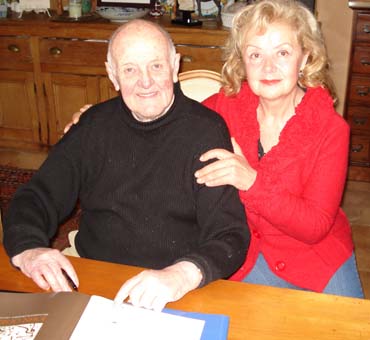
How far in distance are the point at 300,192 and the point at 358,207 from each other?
182cm

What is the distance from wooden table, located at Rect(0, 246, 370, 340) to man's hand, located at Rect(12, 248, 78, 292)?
0.08 ft

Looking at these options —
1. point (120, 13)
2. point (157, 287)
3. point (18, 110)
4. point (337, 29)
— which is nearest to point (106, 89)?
point (120, 13)

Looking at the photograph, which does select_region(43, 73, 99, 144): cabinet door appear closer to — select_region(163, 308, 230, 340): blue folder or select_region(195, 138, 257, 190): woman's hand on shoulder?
select_region(195, 138, 257, 190): woman's hand on shoulder

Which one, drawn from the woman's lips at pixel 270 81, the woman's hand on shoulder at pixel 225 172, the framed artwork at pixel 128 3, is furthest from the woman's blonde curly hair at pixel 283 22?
the framed artwork at pixel 128 3

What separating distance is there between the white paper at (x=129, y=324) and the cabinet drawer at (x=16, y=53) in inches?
109

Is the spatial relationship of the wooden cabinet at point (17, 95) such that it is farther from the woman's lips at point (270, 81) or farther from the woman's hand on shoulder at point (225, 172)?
the woman's hand on shoulder at point (225, 172)

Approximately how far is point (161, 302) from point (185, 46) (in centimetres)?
236

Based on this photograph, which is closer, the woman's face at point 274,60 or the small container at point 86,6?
the woman's face at point 274,60

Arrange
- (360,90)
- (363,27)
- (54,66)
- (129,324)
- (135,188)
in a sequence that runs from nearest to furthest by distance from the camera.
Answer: (129,324), (135,188), (363,27), (360,90), (54,66)

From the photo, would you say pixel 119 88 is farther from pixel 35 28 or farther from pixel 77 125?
pixel 35 28

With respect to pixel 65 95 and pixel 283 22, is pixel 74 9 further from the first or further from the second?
pixel 283 22

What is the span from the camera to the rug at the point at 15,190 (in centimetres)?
284

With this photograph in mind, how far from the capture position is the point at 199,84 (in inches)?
70.4

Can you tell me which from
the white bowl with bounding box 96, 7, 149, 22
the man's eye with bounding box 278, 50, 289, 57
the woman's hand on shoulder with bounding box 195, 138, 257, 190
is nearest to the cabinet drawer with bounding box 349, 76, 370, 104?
the white bowl with bounding box 96, 7, 149, 22
